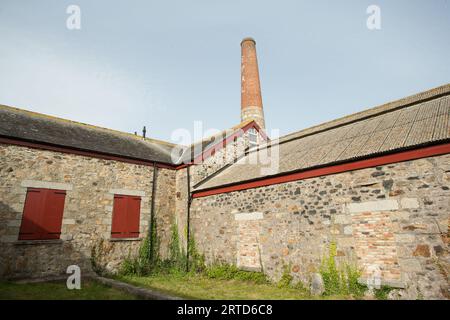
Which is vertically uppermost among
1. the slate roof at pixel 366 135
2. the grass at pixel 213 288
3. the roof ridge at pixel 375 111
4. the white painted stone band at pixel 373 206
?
the roof ridge at pixel 375 111

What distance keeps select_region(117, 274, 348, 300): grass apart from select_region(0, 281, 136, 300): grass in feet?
3.97

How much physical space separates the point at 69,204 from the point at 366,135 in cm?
1013

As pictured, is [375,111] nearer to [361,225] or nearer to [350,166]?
[350,166]

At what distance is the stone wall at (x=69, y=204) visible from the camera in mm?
8414

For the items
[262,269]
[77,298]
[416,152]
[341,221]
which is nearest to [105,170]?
[77,298]

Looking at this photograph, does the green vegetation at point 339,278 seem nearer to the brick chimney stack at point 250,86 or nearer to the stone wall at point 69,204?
the stone wall at point 69,204

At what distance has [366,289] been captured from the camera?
6.11 m

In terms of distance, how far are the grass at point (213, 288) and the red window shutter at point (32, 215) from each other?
3158mm

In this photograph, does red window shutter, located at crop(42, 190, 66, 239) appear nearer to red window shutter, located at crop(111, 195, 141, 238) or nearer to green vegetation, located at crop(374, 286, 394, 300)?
red window shutter, located at crop(111, 195, 141, 238)

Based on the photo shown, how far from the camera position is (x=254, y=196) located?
9.16m

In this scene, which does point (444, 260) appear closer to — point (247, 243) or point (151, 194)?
point (247, 243)

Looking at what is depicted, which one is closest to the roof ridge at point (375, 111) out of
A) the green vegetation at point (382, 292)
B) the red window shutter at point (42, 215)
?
the green vegetation at point (382, 292)
